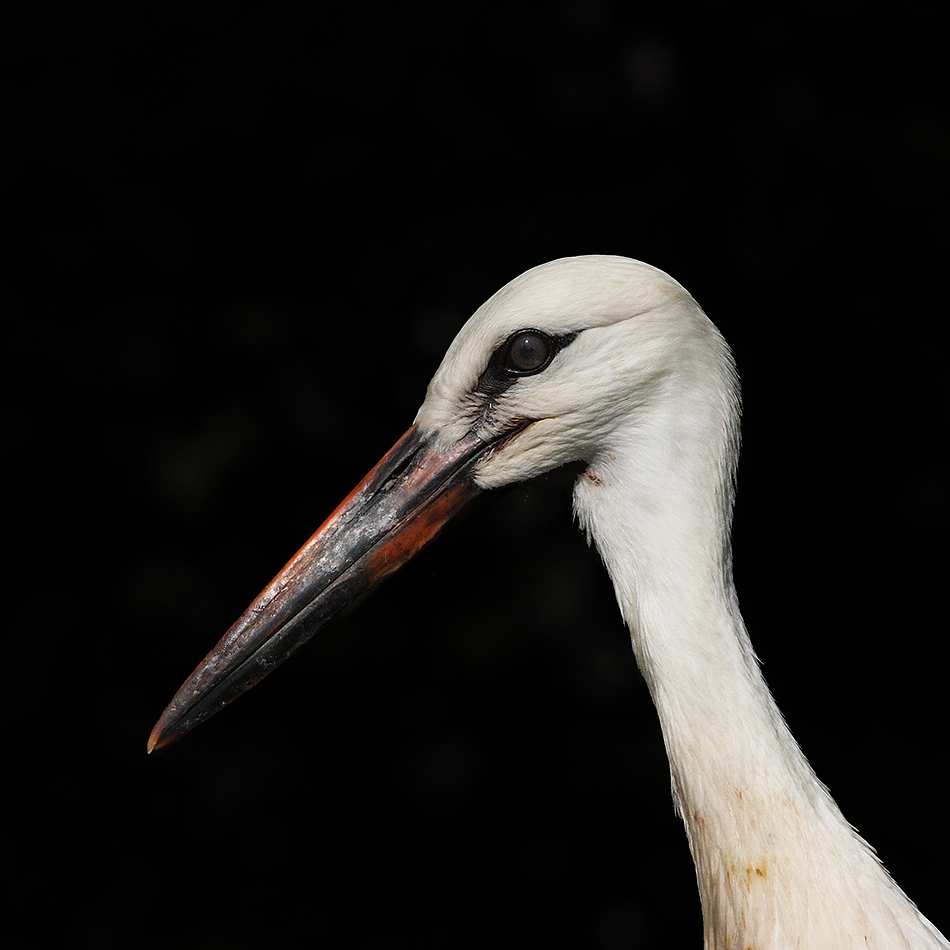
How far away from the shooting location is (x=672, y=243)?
89.1 inches

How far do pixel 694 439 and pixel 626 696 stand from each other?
1.28 metres

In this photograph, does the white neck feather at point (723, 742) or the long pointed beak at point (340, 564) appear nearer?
the white neck feather at point (723, 742)

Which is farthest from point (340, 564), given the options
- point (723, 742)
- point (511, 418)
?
point (723, 742)

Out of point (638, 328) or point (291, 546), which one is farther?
point (291, 546)

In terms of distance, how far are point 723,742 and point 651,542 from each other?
215 millimetres

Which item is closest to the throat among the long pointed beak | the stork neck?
the stork neck

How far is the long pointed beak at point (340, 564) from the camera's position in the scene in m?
1.15

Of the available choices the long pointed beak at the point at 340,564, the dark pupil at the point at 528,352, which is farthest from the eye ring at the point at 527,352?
the long pointed beak at the point at 340,564

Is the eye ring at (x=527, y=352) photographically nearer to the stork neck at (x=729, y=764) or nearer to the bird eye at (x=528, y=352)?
the bird eye at (x=528, y=352)

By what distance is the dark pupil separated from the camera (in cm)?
112

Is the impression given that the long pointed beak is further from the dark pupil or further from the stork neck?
the stork neck

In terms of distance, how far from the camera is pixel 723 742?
40.3 inches

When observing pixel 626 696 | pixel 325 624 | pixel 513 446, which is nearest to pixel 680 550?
pixel 513 446

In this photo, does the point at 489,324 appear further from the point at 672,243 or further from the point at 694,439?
the point at 672,243
